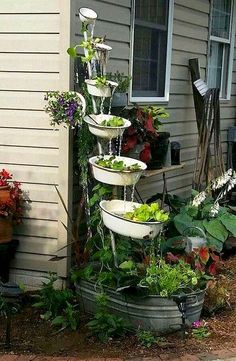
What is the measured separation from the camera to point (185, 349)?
3.77 metres

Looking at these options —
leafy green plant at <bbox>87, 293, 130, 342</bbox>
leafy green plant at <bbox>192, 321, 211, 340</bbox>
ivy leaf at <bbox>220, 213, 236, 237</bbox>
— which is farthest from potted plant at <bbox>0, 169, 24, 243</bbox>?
ivy leaf at <bbox>220, 213, 236, 237</bbox>

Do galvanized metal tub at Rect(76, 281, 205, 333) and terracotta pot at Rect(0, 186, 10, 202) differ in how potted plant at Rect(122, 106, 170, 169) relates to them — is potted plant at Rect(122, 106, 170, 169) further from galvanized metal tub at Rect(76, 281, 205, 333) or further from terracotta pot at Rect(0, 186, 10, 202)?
galvanized metal tub at Rect(76, 281, 205, 333)

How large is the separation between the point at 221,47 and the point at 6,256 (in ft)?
14.1

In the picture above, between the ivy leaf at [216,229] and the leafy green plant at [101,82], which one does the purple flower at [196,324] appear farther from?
the leafy green plant at [101,82]

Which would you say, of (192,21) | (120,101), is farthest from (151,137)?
(192,21)

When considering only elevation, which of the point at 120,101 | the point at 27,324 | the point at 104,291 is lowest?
the point at 27,324

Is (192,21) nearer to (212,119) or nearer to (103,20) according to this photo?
(212,119)

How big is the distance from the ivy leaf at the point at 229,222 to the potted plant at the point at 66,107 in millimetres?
1780

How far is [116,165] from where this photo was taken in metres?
4.10

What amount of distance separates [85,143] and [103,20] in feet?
3.67

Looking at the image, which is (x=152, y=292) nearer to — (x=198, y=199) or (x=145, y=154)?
(x=145, y=154)


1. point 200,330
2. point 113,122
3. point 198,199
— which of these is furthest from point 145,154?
point 200,330

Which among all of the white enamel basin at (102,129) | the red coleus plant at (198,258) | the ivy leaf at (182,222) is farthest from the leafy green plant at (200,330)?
the white enamel basin at (102,129)

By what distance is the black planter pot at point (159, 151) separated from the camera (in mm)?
5367
